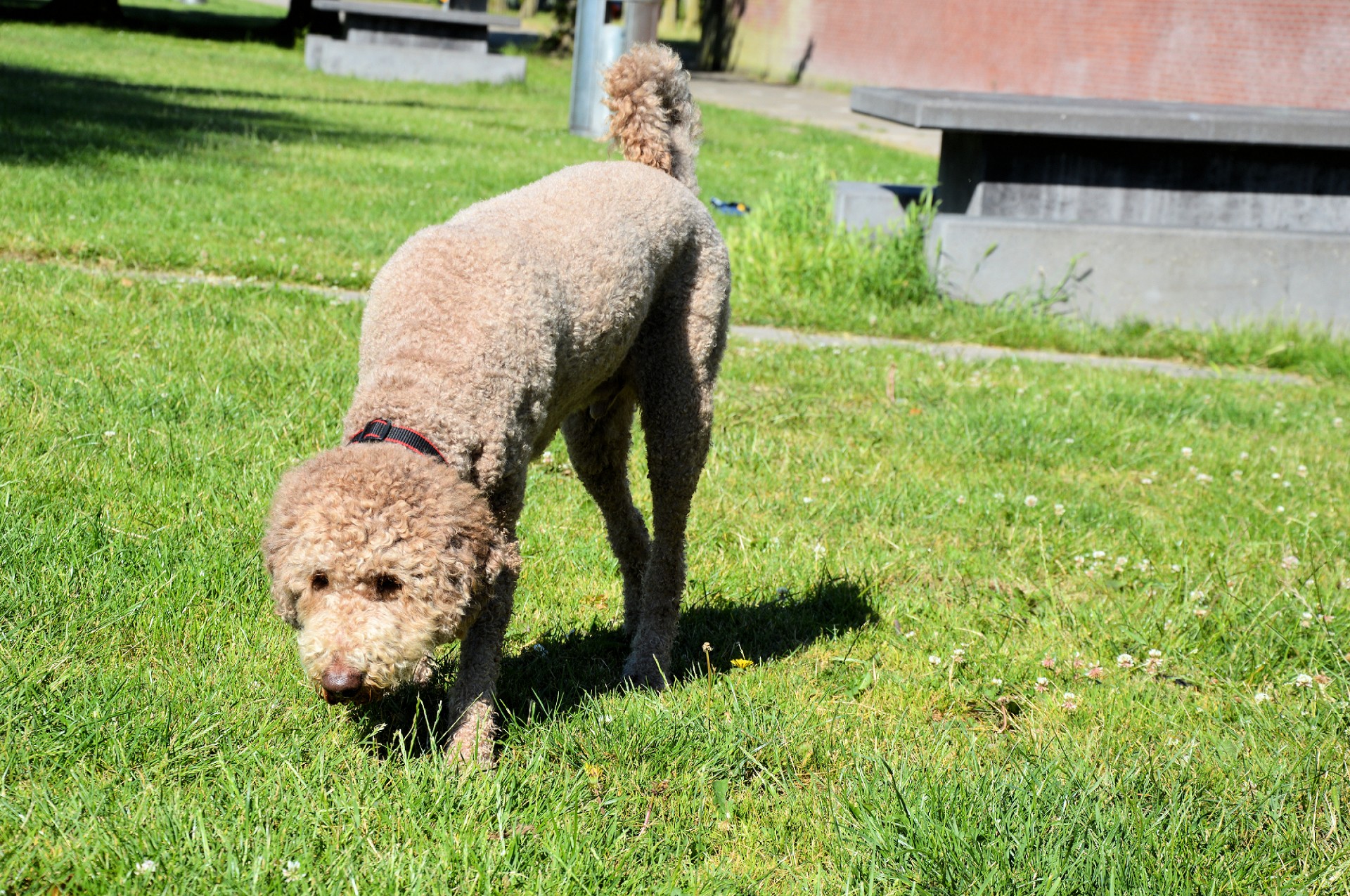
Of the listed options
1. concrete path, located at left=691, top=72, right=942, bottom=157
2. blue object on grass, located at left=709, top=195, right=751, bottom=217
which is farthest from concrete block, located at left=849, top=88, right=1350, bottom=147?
concrete path, located at left=691, top=72, right=942, bottom=157

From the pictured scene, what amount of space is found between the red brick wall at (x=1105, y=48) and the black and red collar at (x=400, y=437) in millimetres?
16847

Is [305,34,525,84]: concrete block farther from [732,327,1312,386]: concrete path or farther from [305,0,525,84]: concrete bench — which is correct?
[732,327,1312,386]: concrete path

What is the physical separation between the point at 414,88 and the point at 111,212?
12383 millimetres

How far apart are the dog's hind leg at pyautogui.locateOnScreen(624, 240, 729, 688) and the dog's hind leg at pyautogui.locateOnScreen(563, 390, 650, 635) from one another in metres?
0.18

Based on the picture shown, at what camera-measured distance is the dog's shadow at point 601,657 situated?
10.1 ft

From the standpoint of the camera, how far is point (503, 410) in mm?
2715

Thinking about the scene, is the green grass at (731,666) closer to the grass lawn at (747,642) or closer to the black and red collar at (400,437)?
the grass lawn at (747,642)

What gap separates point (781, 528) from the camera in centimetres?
461

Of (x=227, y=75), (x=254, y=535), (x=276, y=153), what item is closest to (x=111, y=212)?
(x=276, y=153)

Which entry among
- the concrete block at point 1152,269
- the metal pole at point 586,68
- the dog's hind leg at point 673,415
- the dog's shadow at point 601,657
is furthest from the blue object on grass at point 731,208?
the dog's hind leg at point 673,415

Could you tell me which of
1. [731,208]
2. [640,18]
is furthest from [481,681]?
[640,18]

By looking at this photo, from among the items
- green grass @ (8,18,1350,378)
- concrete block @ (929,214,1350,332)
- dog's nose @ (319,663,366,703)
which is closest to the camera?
dog's nose @ (319,663,366,703)

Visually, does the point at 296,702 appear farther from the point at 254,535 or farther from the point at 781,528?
the point at 781,528

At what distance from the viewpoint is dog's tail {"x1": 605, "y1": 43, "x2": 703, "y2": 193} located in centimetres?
375
